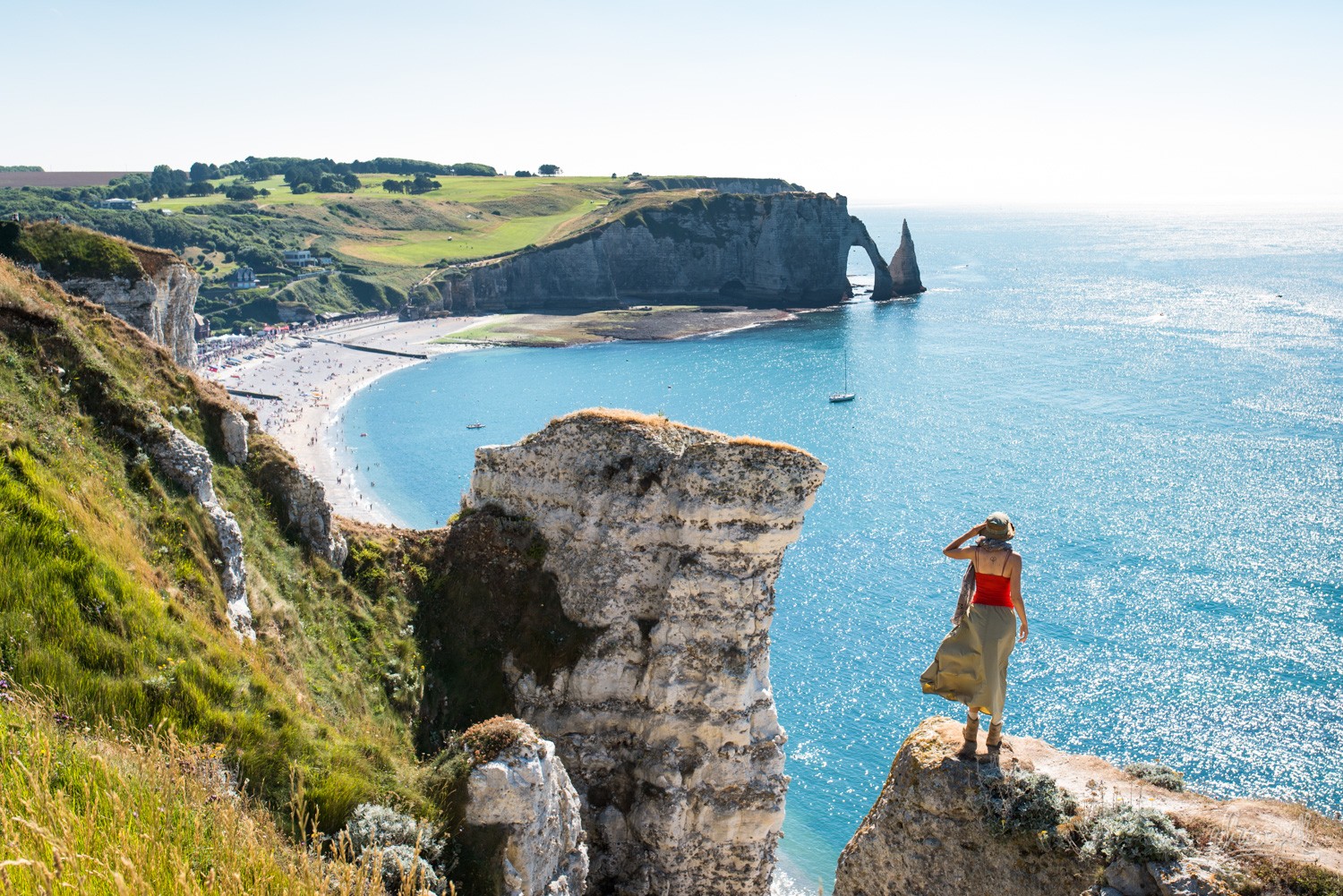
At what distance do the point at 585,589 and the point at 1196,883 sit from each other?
15.5 metres

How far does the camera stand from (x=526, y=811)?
627 inches

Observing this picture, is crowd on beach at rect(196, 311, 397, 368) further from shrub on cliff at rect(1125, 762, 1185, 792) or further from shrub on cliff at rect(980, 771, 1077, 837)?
shrub on cliff at rect(1125, 762, 1185, 792)

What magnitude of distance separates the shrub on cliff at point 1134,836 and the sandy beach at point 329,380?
5822 cm

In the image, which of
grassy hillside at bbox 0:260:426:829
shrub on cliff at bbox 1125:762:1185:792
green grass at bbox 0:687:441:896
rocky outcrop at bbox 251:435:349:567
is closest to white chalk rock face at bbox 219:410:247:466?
grassy hillside at bbox 0:260:426:829

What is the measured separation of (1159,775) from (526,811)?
10.9m

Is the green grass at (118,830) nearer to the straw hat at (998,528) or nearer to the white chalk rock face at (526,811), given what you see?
the white chalk rock face at (526,811)

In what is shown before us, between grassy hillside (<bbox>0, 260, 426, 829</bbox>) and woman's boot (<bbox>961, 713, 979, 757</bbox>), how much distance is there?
9.19 m

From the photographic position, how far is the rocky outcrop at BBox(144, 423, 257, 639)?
1834 centimetres

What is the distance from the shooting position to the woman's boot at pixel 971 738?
14.2 m

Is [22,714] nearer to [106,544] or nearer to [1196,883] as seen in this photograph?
[106,544]

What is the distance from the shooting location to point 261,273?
167 meters

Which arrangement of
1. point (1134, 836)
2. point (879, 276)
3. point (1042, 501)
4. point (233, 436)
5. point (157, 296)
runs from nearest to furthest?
point (1134, 836)
point (233, 436)
point (157, 296)
point (1042, 501)
point (879, 276)

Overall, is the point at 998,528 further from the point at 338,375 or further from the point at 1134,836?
the point at 338,375

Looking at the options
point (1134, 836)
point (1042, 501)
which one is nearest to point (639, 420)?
point (1134, 836)
